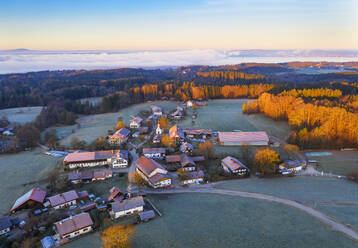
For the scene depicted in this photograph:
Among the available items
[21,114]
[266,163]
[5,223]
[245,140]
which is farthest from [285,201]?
[21,114]

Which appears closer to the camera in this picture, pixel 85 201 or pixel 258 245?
pixel 258 245

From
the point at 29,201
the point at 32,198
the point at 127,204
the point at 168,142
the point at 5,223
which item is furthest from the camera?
the point at 168,142

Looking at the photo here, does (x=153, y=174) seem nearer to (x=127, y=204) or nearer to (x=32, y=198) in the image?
(x=127, y=204)

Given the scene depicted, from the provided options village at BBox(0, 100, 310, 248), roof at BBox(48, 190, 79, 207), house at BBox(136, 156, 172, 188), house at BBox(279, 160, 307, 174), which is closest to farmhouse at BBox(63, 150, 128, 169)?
village at BBox(0, 100, 310, 248)

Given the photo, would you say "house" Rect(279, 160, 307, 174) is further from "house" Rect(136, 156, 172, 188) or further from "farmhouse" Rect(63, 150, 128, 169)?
"farmhouse" Rect(63, 150, 128, 169)

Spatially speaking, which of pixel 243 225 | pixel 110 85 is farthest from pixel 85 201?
pixel 110 85

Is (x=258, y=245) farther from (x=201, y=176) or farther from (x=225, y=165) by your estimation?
(x=225, y=165)
